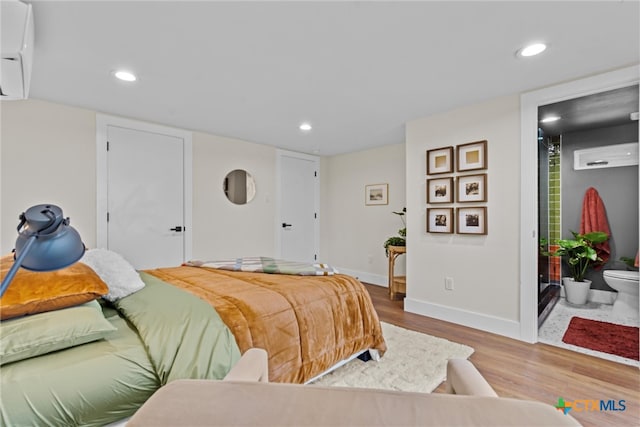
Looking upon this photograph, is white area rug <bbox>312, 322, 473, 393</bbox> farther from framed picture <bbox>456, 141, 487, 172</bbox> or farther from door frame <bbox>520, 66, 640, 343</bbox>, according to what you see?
framed picture <bbox>456, 141, 487, 172</bbox>

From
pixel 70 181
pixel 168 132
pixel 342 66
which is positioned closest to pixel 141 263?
pixel 70 181

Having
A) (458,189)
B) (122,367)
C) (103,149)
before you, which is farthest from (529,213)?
(103,149)

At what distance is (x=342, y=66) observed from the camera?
2201 mm

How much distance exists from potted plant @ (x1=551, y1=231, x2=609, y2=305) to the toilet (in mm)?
258

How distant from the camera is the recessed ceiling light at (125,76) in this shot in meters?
2.29

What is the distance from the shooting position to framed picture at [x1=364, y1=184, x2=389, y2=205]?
4762mm

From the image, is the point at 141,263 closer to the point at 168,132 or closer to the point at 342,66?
the point at 168,132

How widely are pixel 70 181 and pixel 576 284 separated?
591cm

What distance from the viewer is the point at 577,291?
3.70 m

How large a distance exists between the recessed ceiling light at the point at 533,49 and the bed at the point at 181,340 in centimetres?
199

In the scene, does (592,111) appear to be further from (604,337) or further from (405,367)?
(405,367)

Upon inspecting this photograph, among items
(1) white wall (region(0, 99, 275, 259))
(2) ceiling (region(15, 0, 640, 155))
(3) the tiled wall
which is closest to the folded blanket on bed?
(1) white wall (region(0, 99, 275, 259))

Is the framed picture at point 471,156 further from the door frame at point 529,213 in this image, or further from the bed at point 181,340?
the bed at point 181,340

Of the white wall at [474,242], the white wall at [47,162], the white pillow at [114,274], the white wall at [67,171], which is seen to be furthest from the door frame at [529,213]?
the white wall at [47,162]
